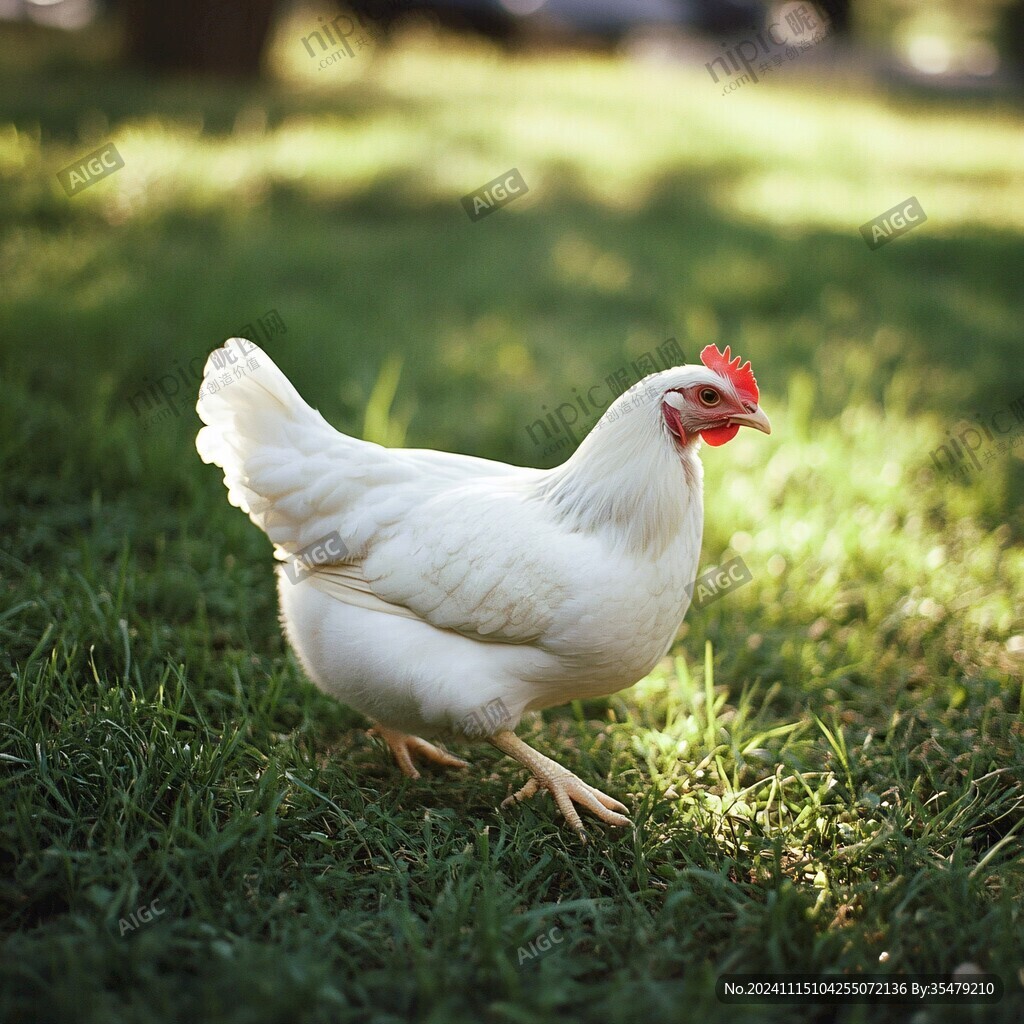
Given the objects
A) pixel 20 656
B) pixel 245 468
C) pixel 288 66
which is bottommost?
pixel 20 656

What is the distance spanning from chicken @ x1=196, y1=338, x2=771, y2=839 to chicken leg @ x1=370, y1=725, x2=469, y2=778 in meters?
0.23

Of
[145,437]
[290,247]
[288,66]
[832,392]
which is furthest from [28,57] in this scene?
[832,392]

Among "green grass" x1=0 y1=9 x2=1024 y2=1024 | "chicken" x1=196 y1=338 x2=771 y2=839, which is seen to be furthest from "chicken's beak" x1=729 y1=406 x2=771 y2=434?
"green grass" x1=0 y1=9 x2=1024 y2=1024

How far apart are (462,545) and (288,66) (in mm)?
12151

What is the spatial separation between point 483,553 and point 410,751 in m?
0.95

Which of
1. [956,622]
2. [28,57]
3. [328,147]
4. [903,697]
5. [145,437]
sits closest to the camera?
[903,697]

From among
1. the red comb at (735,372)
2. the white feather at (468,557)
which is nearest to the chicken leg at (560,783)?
the white feather at (468,557)

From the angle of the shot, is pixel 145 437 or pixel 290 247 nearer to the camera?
pixel 145 437

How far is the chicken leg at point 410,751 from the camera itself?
2893 mm

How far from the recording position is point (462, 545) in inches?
98.7

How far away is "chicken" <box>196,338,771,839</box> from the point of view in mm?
2430

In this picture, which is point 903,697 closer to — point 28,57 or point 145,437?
point 145,437

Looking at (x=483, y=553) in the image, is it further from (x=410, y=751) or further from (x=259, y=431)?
(x=410, y=751)

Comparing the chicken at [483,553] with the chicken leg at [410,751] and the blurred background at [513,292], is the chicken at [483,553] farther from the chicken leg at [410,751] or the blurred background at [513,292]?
the blurred background at [513,292]
